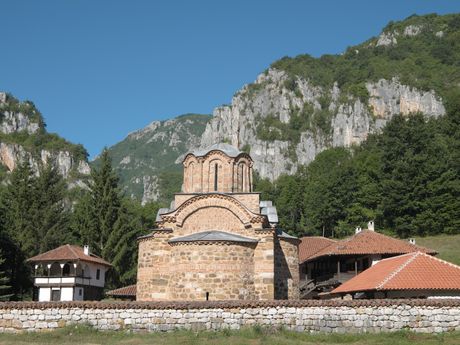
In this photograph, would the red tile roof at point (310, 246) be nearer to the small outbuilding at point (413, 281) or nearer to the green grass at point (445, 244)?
the green grass at point (445, 244)

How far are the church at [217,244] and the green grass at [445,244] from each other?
18.1 m

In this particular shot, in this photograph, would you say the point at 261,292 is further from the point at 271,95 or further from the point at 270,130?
the point at 271,95

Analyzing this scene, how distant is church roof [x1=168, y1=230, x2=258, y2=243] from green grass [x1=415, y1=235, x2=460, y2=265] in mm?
20642

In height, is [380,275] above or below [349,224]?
below

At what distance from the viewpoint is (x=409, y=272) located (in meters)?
20.7

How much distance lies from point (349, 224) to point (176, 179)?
74202mm

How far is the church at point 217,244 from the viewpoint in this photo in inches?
861

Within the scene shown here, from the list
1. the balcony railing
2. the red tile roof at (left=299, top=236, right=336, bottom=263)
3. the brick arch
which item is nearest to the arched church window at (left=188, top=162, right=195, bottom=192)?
the brick arch

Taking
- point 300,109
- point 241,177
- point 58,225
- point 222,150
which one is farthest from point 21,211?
point 300,109

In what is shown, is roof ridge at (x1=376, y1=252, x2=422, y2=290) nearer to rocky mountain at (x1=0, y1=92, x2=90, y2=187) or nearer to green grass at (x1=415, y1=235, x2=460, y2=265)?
green grass at (x1=415, y1=235, x2=460, y2=265)

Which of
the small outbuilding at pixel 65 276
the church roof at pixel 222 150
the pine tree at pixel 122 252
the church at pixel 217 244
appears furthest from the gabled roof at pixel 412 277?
the pine tree at pixel 122 252

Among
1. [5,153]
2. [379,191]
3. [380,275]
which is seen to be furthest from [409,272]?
[5,153]

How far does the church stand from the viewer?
71.8 ft

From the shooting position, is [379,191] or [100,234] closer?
[100,234]
